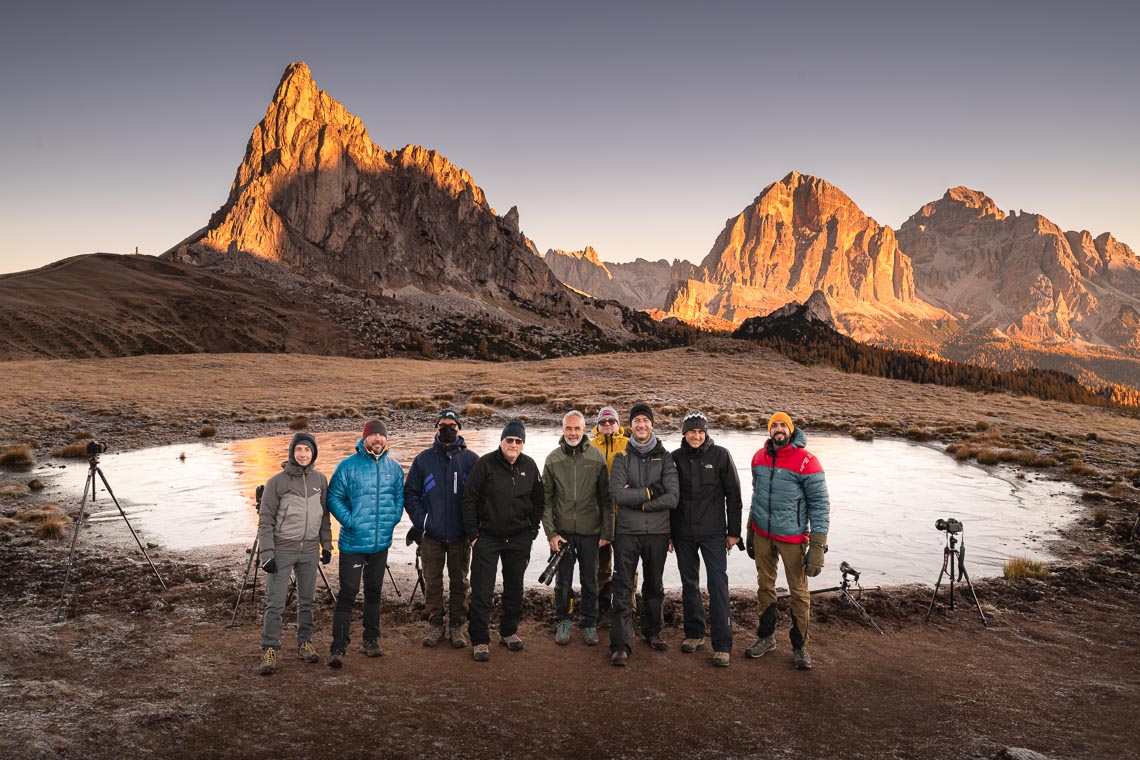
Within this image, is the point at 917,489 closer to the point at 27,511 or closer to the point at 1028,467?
the point at 1028,467

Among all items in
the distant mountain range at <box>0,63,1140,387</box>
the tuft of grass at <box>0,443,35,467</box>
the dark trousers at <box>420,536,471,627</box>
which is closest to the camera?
the dark trousers at <box>420,536,471,627</box>

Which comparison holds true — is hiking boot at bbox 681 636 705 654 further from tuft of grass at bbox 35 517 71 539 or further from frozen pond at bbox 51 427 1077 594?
tuft of grass at bbox 35 517 71 539

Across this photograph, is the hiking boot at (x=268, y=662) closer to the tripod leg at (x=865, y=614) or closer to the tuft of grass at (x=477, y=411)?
the tripod leg at (x=865, y=614)

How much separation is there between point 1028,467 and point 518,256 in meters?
169

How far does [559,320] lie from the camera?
535 feet

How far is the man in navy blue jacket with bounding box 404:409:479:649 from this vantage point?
7355 millimetres

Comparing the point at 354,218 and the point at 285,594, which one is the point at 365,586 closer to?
the point at 285,594

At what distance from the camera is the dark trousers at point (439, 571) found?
7.45 m

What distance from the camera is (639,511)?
23.7 ft

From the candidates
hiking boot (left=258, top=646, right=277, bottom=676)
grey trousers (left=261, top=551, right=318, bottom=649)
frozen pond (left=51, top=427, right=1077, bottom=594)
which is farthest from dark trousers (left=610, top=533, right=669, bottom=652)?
hiking boot (left=258, top=646, right=277, bottom=676)

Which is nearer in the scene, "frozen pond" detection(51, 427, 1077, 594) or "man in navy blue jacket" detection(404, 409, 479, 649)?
"man in navy blue jacket" detection(404, 409, 479, 649)

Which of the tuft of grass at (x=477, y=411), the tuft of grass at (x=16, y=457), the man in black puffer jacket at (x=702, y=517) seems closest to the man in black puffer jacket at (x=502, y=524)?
the man in black puffer jacket at (x=702, y=517)

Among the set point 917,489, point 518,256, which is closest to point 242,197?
point 518,256

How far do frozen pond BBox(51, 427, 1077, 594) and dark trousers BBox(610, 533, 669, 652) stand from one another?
275 centimetres
